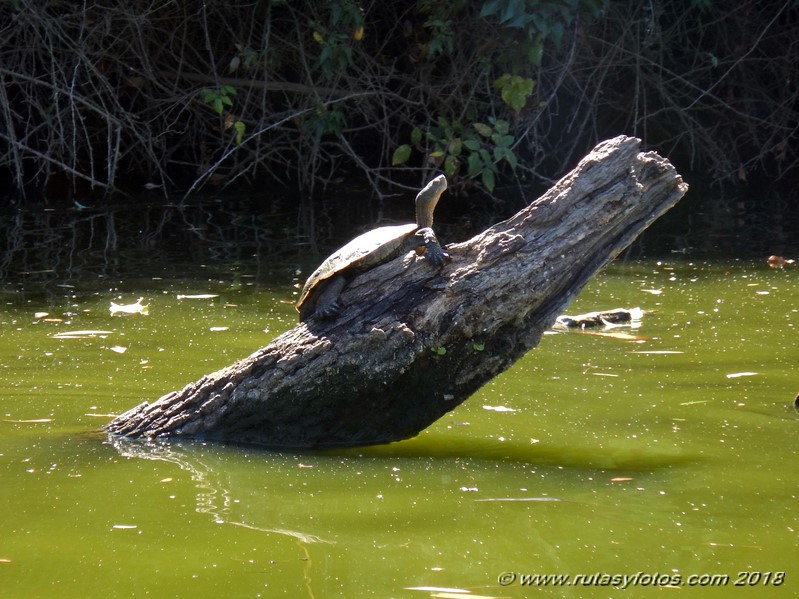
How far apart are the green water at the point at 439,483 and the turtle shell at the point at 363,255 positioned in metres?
0.62

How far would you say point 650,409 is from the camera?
4.05 m

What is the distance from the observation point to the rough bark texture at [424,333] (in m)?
3.52

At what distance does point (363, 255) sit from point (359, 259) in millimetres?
24

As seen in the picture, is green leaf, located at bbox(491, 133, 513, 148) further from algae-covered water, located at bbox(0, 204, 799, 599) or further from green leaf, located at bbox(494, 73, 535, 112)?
algae-covered water, located at bbox(0, 204, 799, 599)

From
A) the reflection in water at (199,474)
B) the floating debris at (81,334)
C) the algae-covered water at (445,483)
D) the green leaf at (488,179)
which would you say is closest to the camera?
the algae-covered water at (445,483)

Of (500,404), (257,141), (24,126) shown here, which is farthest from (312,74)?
(500,404)

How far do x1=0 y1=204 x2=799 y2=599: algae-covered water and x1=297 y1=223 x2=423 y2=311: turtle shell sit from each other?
615mm

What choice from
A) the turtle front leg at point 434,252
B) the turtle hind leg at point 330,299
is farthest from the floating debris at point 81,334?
the turtle front leg at point 434,252

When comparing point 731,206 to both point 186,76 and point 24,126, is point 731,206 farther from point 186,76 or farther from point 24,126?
point 24,126

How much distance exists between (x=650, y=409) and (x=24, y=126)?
24.9 feet

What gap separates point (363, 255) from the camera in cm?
368

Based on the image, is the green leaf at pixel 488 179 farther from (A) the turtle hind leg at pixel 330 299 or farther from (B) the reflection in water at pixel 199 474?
(B) the reflection in water at pixel 199 474

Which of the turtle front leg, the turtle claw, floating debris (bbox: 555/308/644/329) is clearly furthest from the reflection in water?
floating debris (bbox: 555/308/644/329)

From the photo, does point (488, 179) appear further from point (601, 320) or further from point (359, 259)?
point (359, 259)
